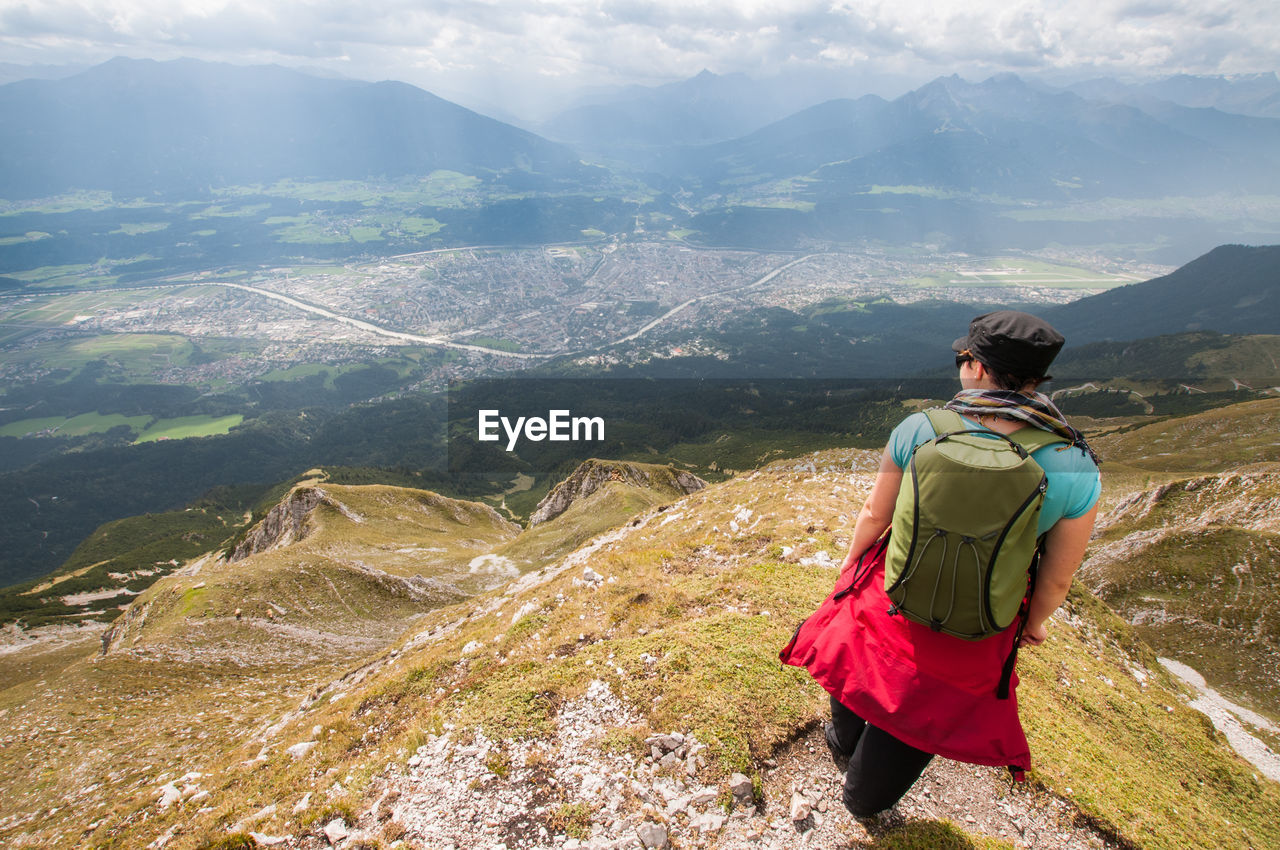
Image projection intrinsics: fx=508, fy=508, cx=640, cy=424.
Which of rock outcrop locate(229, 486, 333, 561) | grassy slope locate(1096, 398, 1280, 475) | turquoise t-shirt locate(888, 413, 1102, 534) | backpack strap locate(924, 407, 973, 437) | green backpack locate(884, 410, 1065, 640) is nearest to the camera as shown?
green backpack locate(884, 410, 1065, 640)

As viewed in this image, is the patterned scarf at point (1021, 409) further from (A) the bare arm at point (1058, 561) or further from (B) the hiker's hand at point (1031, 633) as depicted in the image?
(B) the hiker's hand at point (1031, 633)

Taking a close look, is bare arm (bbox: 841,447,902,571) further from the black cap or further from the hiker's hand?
the hiker's hand

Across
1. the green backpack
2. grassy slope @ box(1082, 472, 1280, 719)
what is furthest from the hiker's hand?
grassy slope @ box(1082, 472, 1280, 719)

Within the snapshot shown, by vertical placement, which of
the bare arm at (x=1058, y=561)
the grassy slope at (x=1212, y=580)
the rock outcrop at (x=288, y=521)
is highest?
the bare arm at (x=1058, y=561)

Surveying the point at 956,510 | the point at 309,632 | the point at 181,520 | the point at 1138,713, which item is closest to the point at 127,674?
the point at 309,632

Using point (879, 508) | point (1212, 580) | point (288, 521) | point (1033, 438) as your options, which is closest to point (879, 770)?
point (879, 508)

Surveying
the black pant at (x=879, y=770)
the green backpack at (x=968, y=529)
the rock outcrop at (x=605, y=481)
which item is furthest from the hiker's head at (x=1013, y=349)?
the rock outcrop at (x=605, y=481)

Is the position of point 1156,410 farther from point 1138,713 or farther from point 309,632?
point 309,632
